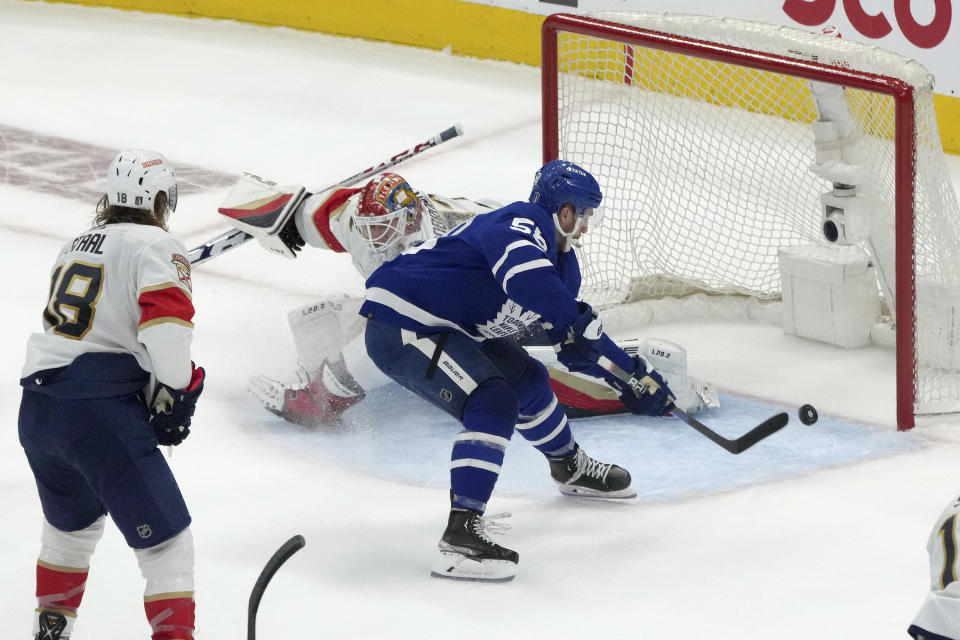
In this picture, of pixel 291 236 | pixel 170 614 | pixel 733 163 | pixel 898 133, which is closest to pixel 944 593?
pixel 170 614

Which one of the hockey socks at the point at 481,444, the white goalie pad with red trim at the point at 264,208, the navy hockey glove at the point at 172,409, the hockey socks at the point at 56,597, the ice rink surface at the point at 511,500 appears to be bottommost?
the ice rink surface at the point at 511,500

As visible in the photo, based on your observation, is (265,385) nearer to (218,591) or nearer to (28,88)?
(218,591)

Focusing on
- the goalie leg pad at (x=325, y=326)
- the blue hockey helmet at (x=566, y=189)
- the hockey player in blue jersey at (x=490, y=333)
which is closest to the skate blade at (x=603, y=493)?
the hockey player in blue jersey at (x=490, y=333)

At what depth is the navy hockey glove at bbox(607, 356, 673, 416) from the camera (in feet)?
11.6

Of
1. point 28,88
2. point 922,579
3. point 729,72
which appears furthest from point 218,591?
point 28,88

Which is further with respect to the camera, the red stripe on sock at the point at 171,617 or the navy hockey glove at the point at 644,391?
the navy hockey glove at the point at 644,391

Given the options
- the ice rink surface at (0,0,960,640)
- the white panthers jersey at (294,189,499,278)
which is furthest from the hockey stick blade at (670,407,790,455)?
the white panthers jersey at (294,189,499,278)

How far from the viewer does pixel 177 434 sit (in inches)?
114

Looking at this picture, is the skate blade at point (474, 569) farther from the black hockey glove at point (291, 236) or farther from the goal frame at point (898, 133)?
the black hockey glove at point (291, 236)

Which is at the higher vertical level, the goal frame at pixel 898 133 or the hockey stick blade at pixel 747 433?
the goal frame at pixel 898 133

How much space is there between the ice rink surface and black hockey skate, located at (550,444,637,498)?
4 cm

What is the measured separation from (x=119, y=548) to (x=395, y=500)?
2.19 ft

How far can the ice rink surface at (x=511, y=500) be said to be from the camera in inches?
126

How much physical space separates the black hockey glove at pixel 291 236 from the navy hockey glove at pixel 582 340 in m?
1.29
